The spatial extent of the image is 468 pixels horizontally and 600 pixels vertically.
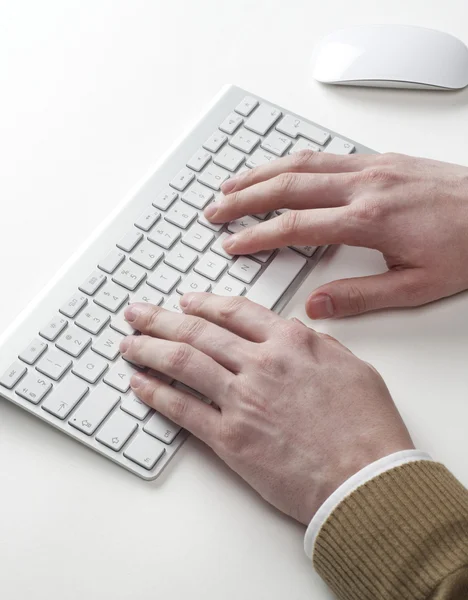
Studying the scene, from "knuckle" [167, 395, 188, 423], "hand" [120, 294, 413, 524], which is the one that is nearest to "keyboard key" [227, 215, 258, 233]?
"hand" [120, 294, 413, 524]

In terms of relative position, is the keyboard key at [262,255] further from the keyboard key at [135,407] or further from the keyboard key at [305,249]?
the keyboard key at [135,407]

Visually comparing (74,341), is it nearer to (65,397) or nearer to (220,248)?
(65,397)

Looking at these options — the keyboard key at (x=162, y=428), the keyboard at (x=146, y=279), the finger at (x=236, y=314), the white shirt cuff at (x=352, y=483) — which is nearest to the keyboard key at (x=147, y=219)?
the keyboard at (x=146, y=279)

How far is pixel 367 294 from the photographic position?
69 cm

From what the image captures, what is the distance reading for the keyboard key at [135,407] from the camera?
24.5 inches

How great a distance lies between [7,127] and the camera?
846 millimetres

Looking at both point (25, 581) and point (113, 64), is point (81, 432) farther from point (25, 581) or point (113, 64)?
point (113, 64)

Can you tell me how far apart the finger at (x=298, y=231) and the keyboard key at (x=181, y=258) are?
0.04 meters

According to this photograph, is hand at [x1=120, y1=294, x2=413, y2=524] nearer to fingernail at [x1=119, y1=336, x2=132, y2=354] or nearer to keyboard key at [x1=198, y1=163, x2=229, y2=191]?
fingernail at [x1=119, y1=336, x2=132, y2=354]

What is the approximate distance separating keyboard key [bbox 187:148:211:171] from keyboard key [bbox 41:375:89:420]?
27 cm

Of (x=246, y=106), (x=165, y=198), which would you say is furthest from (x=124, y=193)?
(x=246, y=106)

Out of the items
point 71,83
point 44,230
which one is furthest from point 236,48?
point 44,230

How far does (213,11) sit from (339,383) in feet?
1.89

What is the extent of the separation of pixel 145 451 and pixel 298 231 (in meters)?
0.26
